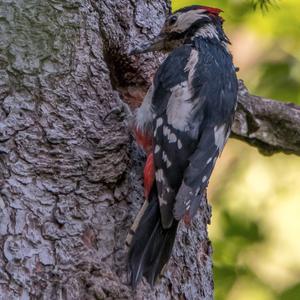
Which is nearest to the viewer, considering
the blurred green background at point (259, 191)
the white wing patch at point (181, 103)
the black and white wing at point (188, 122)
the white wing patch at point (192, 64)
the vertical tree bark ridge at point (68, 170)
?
the vertical tree bark ridge at point (68, 170)

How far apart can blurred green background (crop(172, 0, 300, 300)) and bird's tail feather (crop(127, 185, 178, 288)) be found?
101 centimetres

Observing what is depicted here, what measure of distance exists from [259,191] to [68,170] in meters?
1.85

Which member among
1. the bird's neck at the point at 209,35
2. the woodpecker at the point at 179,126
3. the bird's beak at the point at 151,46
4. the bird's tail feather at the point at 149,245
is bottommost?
the bird's tail feather at the point at 149,245

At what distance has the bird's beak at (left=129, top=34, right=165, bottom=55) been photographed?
2975 mm

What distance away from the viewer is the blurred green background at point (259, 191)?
3.52 meters

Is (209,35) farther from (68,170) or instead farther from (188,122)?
(68,170)

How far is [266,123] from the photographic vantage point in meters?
3.28

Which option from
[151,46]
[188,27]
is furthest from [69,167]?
[188,27]

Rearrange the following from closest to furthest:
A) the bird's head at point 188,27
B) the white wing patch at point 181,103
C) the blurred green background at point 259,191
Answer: the white wing patch at point 181,103, the bird's head at point 188,27, the blurred green background at point 259,191

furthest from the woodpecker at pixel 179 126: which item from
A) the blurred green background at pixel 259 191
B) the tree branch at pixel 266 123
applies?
the blurred green background at pixel 259 191

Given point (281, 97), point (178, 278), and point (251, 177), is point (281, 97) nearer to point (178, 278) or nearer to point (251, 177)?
point (251, 177)

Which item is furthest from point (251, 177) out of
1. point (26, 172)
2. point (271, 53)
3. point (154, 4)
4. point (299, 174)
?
point (26, 172)

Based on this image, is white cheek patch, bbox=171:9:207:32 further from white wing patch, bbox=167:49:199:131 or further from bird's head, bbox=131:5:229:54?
white wing patch, bbox=167:49:199:131

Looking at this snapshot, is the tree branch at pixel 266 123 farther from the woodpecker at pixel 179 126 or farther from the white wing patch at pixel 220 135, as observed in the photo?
the white wing patch at pixel 220 135
